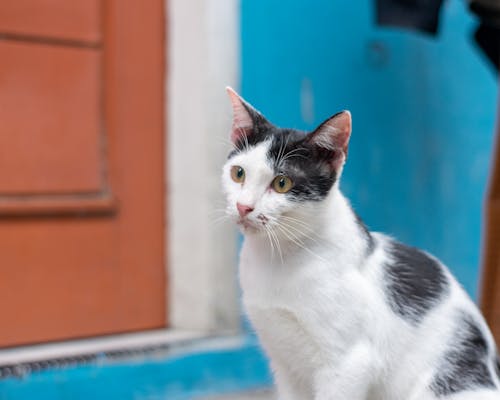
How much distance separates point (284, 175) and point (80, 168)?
3.02ft

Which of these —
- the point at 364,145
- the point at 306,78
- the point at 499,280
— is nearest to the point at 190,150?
the point at 306,78

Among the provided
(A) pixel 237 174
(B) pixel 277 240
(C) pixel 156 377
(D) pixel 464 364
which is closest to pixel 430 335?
(D) pixel 464 364

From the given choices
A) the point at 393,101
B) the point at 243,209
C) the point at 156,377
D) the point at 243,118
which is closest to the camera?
the point at 243,209

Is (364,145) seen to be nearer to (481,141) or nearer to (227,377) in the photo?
(481,141)

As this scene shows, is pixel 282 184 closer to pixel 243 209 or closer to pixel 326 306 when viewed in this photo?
pixel 243 209

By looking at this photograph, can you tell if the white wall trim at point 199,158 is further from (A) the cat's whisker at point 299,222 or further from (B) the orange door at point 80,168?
(A) the cat's whisker at point 299,222

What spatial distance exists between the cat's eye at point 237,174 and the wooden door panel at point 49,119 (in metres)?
0.84

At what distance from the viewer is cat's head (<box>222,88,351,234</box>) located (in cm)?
101

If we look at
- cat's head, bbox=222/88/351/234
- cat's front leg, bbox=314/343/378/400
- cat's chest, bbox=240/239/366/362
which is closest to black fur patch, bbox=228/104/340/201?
cat's head, bbox=222/88/351/234

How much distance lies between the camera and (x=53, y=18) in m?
1.76

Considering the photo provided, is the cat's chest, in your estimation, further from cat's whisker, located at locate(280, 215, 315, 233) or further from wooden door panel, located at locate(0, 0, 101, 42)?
wooden door panel, located at locate(0, 0, 101, 42)

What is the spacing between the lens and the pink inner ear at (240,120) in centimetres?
109

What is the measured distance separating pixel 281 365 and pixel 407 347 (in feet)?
0.67

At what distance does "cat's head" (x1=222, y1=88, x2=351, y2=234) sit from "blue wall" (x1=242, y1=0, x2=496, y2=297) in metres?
0.83
